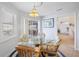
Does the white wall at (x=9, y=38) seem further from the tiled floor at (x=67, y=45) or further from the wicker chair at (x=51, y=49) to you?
the tiled floor at (x=67, y=45)

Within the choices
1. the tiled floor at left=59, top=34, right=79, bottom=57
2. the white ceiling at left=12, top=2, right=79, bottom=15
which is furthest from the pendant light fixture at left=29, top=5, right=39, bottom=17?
the tiled floor at left=59, top=34, right=79, bottom=57

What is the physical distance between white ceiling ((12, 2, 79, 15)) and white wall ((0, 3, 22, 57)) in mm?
80

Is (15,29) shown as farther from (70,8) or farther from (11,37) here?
(70,8)

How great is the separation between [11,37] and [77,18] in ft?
3.20

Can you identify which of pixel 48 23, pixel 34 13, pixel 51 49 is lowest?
pixel 51 49

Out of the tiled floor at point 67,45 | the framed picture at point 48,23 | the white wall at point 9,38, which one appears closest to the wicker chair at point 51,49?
the tiled floor at point 67,45

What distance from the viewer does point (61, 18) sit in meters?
1.74

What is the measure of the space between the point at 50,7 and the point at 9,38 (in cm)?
72

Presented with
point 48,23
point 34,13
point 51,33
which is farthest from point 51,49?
point 34,13

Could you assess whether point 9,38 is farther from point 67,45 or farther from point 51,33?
point 67,45

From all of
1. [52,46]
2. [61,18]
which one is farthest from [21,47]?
[61,18]

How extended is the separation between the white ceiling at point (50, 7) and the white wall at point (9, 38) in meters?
0.08

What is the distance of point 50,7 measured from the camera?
5.54 ft

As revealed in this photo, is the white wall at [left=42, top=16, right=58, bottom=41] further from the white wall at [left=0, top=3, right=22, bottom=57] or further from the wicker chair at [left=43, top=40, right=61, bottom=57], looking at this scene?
the white wall at [left=0, top=3, right=22, bottom=57]
